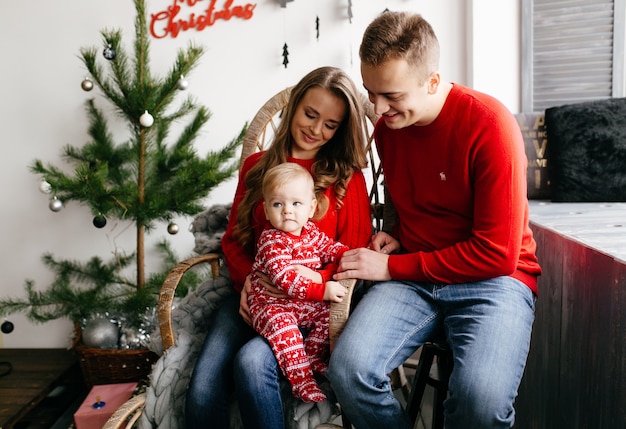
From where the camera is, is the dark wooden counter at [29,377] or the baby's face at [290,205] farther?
the dark wooden counter at [29,377]

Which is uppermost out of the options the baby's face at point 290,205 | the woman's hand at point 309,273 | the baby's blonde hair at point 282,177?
the baby's blonde hair at point 282,177

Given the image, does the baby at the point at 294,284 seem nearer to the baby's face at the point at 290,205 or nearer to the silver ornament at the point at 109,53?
the baby's face at the point at 290,205

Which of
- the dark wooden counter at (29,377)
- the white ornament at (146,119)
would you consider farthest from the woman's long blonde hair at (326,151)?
the dark wooden counter at (29,377)

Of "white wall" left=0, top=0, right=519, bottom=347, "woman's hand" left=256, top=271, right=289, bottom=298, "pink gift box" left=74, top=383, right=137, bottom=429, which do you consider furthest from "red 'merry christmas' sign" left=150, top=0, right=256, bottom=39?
"pink gift box" left=74, top=383, right=137, bottom=429

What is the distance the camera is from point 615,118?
1835 mm

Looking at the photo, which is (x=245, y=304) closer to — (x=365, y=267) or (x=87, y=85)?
(x=365, y=267)

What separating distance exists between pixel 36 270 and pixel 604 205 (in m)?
2.50

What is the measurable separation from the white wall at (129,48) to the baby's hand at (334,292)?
129 cm

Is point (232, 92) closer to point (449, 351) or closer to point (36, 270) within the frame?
point (36, 270)

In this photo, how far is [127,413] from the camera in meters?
1.33

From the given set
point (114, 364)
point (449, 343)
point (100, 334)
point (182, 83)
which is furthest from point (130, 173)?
point (449, 343)

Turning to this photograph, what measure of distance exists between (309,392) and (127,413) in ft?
1.56

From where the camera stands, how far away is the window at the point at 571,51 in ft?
7.02

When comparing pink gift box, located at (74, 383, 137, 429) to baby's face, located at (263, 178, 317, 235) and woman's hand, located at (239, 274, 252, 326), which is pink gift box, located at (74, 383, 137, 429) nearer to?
woman's hand, located at (239, 274, 252, 326)
